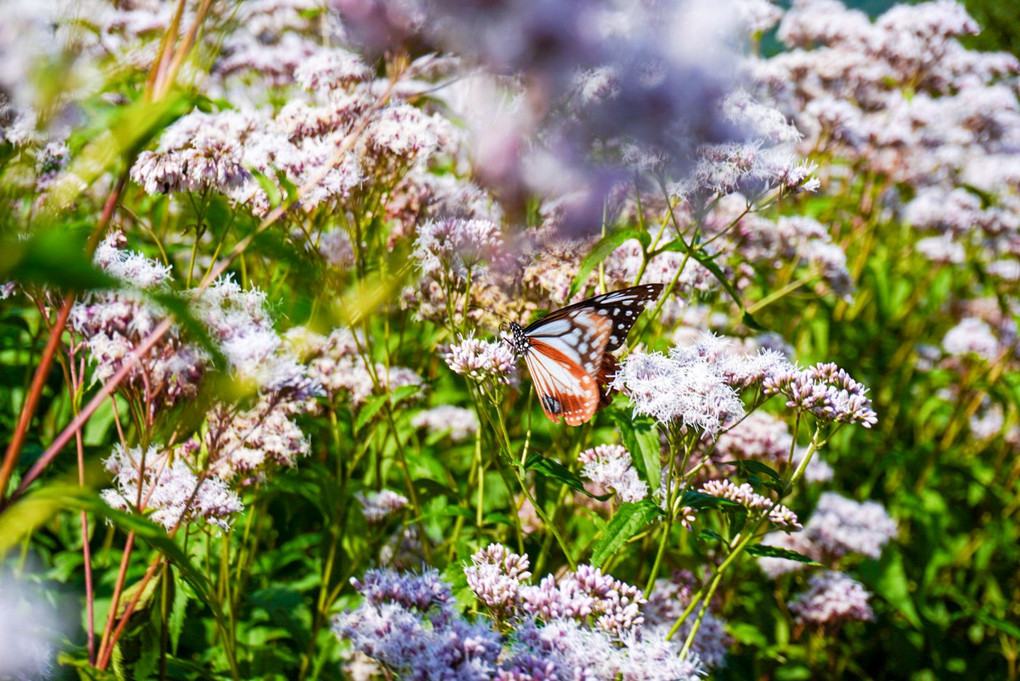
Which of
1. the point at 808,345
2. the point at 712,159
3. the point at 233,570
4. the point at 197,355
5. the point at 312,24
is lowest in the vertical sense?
the point at 233,570

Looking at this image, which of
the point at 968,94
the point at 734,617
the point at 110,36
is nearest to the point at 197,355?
the point at 734,617

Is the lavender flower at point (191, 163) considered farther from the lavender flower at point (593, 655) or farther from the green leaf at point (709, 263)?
the lavender flower at point (593, 655)

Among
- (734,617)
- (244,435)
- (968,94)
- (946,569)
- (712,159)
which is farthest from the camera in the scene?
(968,94)

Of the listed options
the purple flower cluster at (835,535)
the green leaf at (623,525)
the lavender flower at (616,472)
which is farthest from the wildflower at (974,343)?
the green leaf at (623,525)

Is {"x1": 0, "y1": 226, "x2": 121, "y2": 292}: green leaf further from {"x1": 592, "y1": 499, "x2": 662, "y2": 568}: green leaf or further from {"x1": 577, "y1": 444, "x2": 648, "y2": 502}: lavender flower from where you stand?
{"x1": 577, "y1": 444, "x2": 648, "y2": 502}: lavender flower

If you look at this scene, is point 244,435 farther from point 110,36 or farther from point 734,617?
point 110,36

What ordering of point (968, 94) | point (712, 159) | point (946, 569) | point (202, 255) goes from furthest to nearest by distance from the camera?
point (968, 94), point (946, 569), point (202, 255), point (712, 159)

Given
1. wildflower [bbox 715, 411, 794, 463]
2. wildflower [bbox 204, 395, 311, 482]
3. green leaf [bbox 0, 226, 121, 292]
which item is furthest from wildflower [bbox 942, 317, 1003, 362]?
green leaf [bbox 0, 226, 121, 292]

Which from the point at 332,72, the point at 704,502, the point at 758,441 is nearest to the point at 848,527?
the point at 758,441
